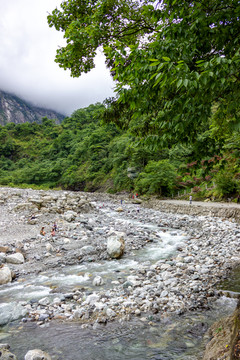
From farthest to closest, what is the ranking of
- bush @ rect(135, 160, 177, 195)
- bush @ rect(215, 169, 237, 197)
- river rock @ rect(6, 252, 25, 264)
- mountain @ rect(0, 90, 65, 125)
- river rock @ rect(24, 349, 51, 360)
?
mountain @ rect(0, 90, 65, 125)
bush @ rect(135, 160, 177, 195)
bush @ rect(215, 169, 237, 197)
river rock @ rect(6, 252, 25, 264)
river rock @ rect(24, 349, 51, 360)

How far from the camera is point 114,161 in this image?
38.2 m

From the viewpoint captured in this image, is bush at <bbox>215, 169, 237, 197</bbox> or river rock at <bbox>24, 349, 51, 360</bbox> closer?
river rock at <bbox>24, 349, 51, 360</bbox>

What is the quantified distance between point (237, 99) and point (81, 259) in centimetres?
700

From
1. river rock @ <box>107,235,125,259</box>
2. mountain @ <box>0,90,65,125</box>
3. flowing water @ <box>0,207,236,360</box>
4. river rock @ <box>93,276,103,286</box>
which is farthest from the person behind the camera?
mountain @ <box>0,90,65,125</box>

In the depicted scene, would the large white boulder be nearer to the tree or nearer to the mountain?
the tree

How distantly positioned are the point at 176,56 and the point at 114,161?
35718 millimetres

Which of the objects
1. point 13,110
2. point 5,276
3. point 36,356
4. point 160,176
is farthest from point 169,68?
point 13,110

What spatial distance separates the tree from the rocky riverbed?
3.56 m

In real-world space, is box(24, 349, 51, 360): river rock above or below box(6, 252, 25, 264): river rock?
above

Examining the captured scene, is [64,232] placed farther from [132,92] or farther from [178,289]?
[132,92]

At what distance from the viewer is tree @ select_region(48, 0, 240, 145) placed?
80.9 inches

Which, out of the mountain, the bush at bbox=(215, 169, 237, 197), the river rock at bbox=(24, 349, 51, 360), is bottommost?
the river rock at bbox=(24, 349, 51, 360)

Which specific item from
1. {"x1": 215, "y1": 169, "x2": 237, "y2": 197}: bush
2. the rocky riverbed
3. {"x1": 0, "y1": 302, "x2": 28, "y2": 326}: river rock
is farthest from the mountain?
{"x1": 0, "y1": 302, "x2": 28, "y2": 326}: river rock

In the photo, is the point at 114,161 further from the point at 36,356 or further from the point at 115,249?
the point at 36,356
